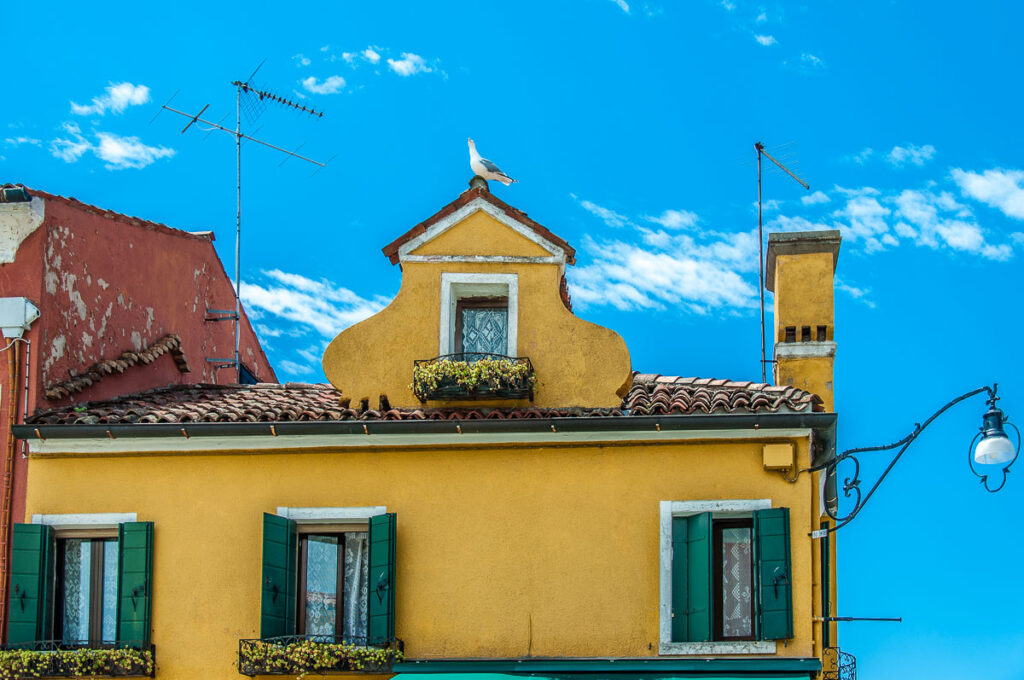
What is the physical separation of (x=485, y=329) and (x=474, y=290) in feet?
1.43

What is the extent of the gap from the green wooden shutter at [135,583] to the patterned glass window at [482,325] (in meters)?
3.83

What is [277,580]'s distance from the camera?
16484 millimetres

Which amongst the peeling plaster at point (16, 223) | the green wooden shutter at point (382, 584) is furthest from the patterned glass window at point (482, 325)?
the peeling plaster at point (16, 223)

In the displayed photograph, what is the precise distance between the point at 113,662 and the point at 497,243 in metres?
5.83

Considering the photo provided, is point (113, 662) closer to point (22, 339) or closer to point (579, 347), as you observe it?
point (22, 339)

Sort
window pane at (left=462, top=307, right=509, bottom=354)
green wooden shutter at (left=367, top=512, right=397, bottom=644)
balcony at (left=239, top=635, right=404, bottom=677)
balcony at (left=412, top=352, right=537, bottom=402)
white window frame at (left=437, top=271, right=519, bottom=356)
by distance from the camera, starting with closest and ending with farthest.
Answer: balcony at (left=239, top=635, right=404, bottom=677)
green wooden shutter at (left=367, top=512, right=397, bottom=644)
balcony at (left=412, top=352, right=537, bottom=402)
white window frame at (left=437, top=271, right=519, bottom=356)
window pane at (left=462, top=307, right=509, bottom=354)

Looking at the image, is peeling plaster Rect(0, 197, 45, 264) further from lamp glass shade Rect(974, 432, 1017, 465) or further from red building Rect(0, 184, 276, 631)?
lamp glass shade Rect(974, 432, 1017, 465)

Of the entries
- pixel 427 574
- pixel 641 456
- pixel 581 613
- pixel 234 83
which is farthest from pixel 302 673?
pixel 234 83

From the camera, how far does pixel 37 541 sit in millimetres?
16875

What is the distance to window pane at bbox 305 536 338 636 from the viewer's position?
54.7 feet

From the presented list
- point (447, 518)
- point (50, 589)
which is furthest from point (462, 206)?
point (50, 589)

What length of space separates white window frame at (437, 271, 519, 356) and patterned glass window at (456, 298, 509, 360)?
0.15 meters

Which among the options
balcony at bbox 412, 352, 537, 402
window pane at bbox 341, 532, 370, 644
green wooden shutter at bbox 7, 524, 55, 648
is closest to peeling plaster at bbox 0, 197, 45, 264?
green wooden shutter at bbox 7, 524, 55, 648

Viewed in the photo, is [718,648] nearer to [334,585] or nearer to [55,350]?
[334,585]
